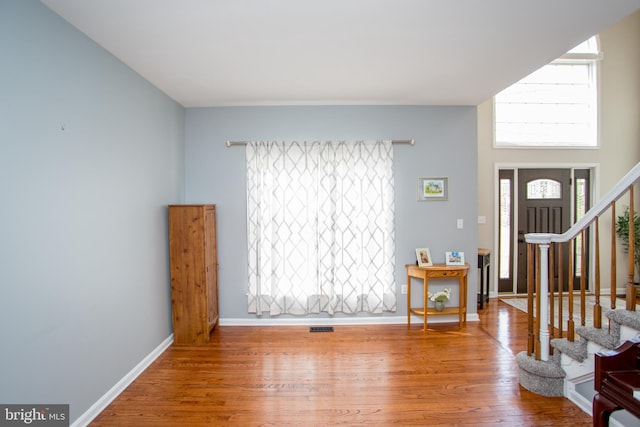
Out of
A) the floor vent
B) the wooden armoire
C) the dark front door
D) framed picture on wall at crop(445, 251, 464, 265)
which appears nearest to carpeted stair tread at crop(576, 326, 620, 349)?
framed picture on wall at crop(445, 251, 464, 265)

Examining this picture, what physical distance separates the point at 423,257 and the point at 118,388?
3215 mm

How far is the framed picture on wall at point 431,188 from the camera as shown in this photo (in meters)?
3.91

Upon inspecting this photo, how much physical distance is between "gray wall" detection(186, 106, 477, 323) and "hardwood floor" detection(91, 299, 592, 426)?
694 mm

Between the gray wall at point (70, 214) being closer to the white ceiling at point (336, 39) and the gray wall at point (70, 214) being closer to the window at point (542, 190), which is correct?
the white ceiling at point (336, 39)

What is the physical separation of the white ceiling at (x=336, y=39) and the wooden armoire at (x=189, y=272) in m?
1.33

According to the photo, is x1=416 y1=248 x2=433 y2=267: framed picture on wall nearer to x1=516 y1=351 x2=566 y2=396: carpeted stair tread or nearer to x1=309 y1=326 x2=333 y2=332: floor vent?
x1=309 y1=326 x2=333 y2=332: floor vent

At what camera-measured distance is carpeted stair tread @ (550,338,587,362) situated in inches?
86.4

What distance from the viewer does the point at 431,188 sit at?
391cm

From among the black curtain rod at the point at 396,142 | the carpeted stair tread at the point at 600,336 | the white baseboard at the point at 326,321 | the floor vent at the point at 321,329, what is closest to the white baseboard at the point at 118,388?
the white baseboard at the point at 326,321
